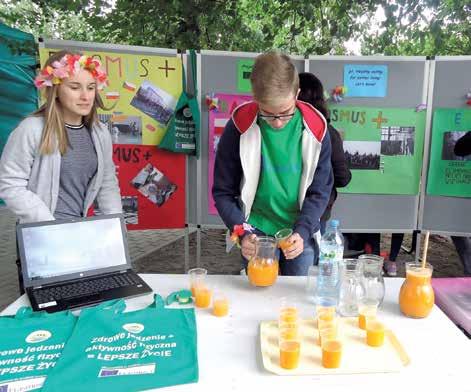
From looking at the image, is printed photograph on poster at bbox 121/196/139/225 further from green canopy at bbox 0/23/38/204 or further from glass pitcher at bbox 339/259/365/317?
green canopy at bbox 0/23/38/204

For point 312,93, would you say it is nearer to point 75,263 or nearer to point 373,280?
point 373,280

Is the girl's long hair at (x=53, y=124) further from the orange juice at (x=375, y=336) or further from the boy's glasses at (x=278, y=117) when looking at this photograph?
the orange juice at (x=375, y=336)

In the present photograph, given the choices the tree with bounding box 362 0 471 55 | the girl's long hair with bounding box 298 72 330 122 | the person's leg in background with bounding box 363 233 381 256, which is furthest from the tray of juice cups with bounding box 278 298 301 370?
the tree with bounding box 362 0 471 55

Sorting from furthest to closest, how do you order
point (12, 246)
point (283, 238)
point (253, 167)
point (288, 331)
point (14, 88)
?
→ point (14, 88), point (12, 246), point (253, 167), point (283, 238), point (288, 331)

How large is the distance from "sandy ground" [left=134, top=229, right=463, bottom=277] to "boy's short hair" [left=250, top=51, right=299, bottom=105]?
114 inches

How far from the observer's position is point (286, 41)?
619 centimetres

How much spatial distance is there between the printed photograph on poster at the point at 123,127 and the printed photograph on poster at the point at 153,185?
0.25 m

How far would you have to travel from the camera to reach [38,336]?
48.2 inches

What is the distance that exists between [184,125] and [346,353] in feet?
8.28

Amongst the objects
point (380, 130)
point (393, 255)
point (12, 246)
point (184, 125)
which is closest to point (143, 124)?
point (184, 125)

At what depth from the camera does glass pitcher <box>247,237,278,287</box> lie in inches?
62.3

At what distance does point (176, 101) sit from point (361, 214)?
176 centimetres

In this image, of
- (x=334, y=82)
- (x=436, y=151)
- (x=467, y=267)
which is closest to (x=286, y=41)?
(x=334, y=82)

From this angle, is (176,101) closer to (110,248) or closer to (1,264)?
(110,248)
